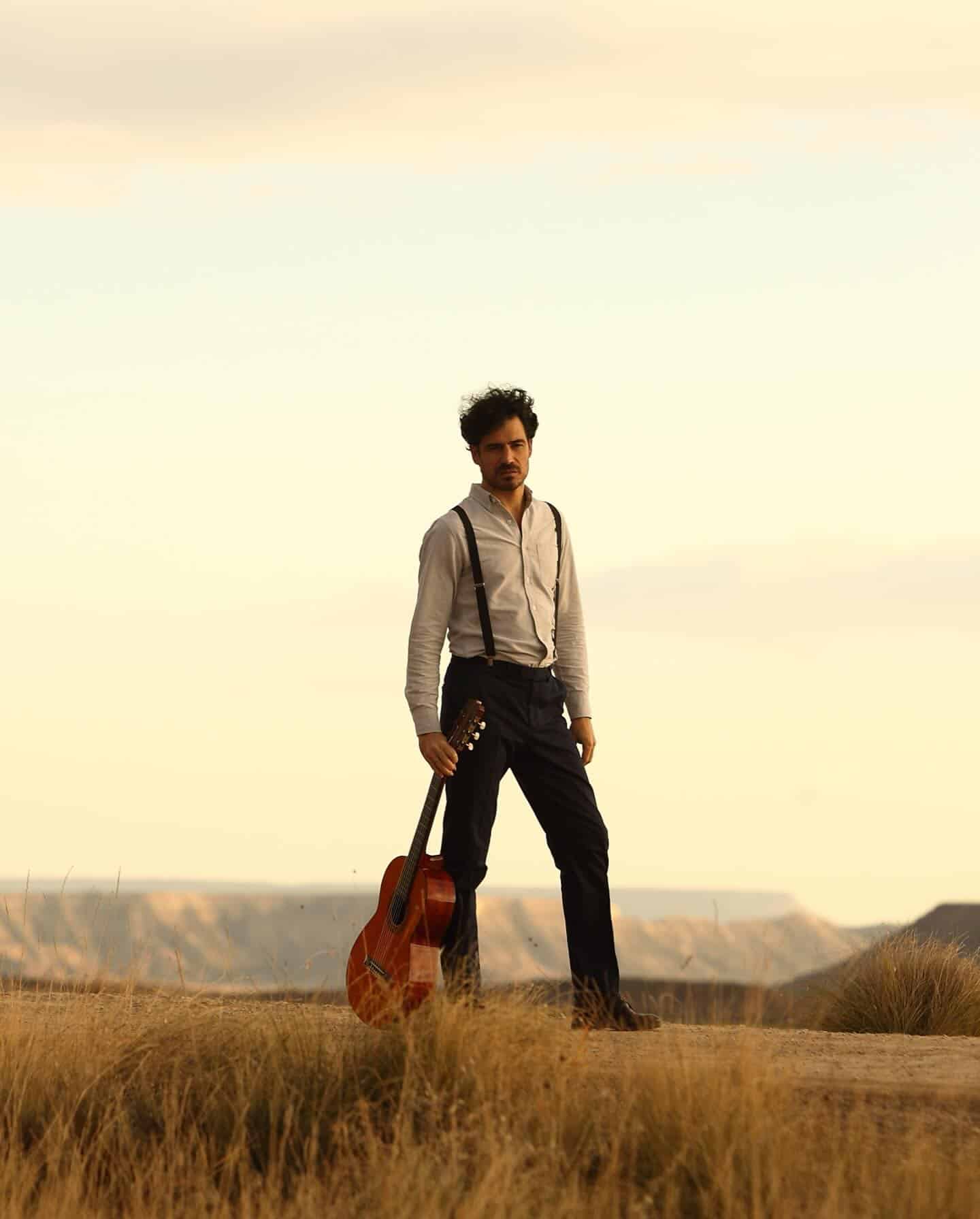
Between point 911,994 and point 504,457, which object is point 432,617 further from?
point 911,994

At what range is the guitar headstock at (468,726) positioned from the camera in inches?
293

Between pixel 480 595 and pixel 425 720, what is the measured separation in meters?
0.57

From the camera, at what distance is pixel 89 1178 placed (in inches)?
253

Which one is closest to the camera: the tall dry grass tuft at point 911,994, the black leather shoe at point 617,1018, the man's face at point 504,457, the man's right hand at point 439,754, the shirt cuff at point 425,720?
the man's right hand at point 439,754

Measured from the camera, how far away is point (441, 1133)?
19.8ft

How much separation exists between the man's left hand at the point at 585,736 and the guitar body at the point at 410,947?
2.72 ft

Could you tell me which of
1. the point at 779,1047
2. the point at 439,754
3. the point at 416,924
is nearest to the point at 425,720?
the point at 439,754

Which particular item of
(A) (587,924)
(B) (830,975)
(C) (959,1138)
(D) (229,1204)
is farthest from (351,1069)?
(B) (830,975)

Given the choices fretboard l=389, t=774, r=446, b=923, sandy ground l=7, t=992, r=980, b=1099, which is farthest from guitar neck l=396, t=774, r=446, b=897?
sandy ground l=7, t=992, r=980, b=1099

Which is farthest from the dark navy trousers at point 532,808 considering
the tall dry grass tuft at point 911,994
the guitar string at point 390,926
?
the tall dry grass tuft at point 911,994

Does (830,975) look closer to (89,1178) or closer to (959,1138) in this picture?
(959,1138)

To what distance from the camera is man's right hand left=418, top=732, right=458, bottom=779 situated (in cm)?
739

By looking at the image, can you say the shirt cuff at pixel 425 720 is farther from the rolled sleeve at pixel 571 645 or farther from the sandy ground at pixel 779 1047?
the sandy ground at pixel 779 1047

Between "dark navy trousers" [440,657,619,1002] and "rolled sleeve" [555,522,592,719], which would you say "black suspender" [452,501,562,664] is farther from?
"rolled sleeve" [555,522,592,719]
